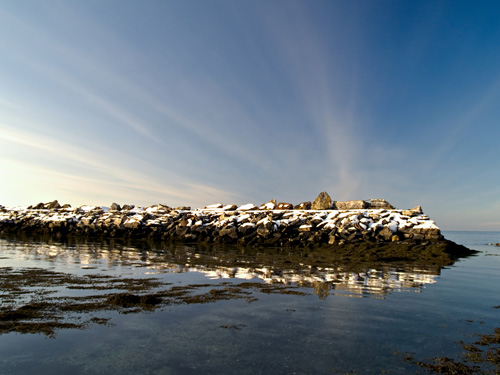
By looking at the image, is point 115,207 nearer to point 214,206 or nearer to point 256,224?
point 214,206

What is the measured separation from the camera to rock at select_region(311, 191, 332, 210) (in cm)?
2478

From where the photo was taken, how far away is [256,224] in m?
22.5

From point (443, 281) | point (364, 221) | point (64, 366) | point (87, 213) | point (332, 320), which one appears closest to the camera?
point (64, 366)

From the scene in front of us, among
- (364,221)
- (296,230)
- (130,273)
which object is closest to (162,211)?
(296,230)

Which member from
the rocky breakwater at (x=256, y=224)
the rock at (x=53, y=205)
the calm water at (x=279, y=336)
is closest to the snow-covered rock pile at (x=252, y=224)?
the rocky breakwater at (x=256, y=224)

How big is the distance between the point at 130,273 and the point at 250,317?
5.16 m

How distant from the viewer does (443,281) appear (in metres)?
8.07

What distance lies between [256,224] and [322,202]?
621cm

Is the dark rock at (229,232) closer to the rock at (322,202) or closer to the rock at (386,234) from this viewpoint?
the rock at (322,202)

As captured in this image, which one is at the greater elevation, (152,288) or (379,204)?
(379,204)

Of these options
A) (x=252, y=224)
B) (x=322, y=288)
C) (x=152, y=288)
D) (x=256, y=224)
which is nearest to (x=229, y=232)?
(x=252, y=224)

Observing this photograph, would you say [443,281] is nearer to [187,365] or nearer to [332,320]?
[332,320]

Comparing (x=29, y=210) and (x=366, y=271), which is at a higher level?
(x=29, y=210)

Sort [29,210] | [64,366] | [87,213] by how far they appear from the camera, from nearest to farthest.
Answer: [64,366]
[87,213]
[29,210]
